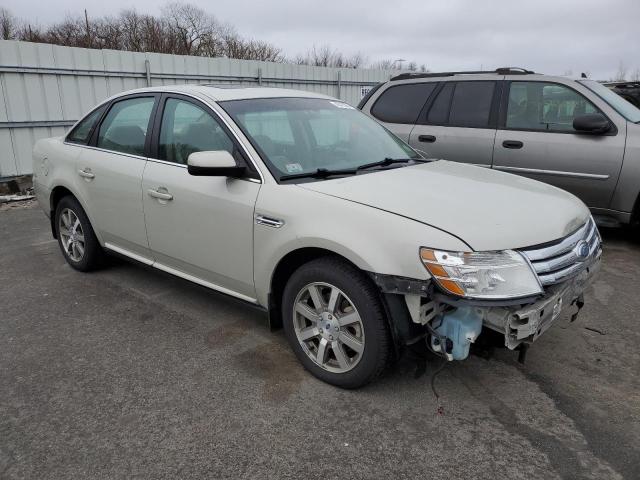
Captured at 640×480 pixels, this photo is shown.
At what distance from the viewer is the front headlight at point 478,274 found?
2.42 m

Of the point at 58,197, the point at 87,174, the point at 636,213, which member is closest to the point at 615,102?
the point at 636,213

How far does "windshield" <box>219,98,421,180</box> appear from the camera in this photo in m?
3.33

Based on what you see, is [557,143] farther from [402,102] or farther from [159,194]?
[159,194]

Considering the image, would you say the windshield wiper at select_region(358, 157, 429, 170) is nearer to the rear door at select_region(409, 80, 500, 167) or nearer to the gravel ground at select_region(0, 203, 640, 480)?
the gravel ground at select_region(0, 203, 640, 480)

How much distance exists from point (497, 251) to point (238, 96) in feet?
7.02

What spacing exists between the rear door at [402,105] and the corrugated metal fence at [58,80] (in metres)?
5.38

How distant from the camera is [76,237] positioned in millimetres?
4844

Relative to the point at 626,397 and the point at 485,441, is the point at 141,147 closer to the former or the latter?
the point at 485,441

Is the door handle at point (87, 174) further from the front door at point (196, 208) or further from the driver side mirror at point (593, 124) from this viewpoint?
the driver side mirror at point (593, 124)

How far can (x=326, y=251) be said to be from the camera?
2859 millimetres

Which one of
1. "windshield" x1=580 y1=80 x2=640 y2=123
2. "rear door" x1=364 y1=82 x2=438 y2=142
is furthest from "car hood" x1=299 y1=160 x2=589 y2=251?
"rear door" x1=364 y1=82 x2=438 y2=142

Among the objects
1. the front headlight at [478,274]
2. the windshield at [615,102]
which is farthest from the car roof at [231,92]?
the windshield at [615,102]

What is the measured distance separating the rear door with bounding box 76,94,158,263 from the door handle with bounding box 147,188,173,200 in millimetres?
149

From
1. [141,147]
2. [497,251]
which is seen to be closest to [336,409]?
[497,251]
